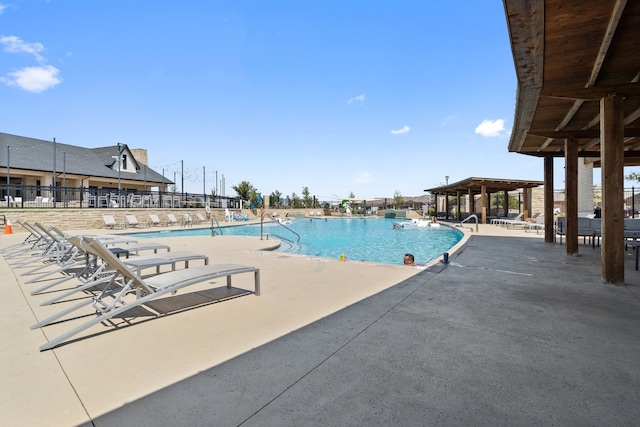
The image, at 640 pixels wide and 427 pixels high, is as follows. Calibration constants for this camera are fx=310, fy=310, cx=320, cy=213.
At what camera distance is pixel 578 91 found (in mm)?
4871

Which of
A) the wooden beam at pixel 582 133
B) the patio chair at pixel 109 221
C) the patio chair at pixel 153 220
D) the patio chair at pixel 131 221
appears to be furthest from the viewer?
the patio chair at pixel 153 220

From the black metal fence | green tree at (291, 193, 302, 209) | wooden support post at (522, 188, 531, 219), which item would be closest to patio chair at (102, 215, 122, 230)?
the black metal fence

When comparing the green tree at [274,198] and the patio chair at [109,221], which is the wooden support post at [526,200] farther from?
the green tree at [274,198]

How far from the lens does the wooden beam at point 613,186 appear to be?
4695 mm

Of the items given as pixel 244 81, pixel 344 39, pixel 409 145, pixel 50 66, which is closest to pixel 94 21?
pixel 50 66

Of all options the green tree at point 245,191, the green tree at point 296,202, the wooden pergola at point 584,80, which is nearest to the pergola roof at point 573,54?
the wooden pergola at point 584,80

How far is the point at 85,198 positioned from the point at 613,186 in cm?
2867

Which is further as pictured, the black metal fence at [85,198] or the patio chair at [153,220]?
the patio chair at [153,220]

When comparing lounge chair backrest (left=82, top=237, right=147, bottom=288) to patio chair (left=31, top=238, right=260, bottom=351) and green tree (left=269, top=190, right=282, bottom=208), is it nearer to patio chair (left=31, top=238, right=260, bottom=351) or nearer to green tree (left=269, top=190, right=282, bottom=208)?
patio chair (left=31, top=238, right=260, bottom=351)

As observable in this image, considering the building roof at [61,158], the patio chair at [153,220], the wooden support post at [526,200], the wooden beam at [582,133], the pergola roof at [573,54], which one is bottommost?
the patio chair at [153,220]

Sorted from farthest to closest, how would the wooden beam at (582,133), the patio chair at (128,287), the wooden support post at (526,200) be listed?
the wooden support post at (526,200) < the wooden beam at (582,133) < the patio chair at (128,287)

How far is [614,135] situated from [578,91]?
2.81ft

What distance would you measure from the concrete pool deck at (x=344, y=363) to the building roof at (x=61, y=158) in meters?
22.6

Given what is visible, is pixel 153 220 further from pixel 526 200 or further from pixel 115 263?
pixel 526 200
